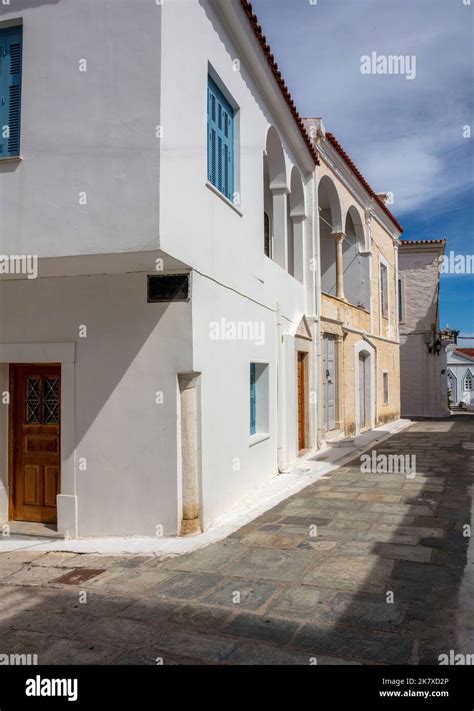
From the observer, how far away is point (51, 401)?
259 inches

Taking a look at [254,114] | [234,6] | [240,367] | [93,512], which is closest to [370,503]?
[240,367]

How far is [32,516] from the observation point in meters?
6.59

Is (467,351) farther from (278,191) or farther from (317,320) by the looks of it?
(278,191)

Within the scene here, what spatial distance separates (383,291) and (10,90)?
15.9m

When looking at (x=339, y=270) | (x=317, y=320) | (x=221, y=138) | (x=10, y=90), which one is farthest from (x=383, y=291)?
(x=10, y=90)

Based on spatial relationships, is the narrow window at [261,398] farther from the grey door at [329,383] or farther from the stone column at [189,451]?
the grey door at [329,383]

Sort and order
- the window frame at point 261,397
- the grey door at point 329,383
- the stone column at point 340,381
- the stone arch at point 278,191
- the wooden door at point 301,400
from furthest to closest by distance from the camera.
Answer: the stone column at point 340,381 < the grey door at point 329,383 < the wooden door at point 301,400 < the stone arch at point 278,191 < the window frame at point 261,397

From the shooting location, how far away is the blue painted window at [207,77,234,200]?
671cm

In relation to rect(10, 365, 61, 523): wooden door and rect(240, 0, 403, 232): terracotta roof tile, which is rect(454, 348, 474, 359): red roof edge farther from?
rect(10, 365, 61, 523): wooden door

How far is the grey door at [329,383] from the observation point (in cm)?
1322

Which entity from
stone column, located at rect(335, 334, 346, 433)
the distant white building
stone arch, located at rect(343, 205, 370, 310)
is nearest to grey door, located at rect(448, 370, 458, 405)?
the distant white building

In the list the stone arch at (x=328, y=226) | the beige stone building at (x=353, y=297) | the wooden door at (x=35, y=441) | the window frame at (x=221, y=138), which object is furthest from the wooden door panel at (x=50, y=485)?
the stone arch at (x=328, y=226)

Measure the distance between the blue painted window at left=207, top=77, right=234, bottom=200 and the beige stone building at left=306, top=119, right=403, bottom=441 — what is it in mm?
5651

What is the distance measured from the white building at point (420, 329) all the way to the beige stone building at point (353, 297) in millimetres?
4673
